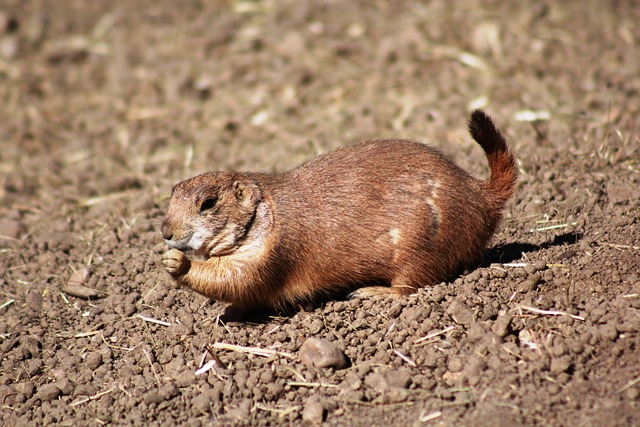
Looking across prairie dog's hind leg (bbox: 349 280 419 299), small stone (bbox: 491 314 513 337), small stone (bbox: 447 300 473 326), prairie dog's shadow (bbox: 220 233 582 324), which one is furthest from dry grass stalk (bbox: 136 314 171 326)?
small stone (bbox: 491 314 513 337)

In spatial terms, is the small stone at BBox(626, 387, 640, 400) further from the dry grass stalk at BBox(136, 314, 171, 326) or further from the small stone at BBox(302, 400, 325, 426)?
the dry grass stalk at BBox(136, 314, 171, 326)

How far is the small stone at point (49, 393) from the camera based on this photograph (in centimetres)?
475

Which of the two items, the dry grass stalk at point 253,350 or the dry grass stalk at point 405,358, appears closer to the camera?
the dry grass stalk at point 405,358

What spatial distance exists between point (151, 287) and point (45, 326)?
2.69 ft

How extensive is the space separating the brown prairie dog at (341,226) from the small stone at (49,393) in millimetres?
1077

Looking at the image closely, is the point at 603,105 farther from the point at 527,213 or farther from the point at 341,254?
the point at 341,254

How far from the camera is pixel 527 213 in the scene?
5762 millimetres

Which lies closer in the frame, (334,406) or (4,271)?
(334,406)

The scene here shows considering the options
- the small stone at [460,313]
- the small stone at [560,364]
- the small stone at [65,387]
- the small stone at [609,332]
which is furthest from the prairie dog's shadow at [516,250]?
the small stone at [65,387]

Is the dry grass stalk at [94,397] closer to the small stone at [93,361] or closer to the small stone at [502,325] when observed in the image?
the small stone at [93,361]

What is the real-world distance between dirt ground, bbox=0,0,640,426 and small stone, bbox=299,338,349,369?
5 cm

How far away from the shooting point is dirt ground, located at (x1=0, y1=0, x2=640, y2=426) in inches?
170

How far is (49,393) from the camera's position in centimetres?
475

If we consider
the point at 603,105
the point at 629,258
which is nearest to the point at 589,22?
the point at 603,105
